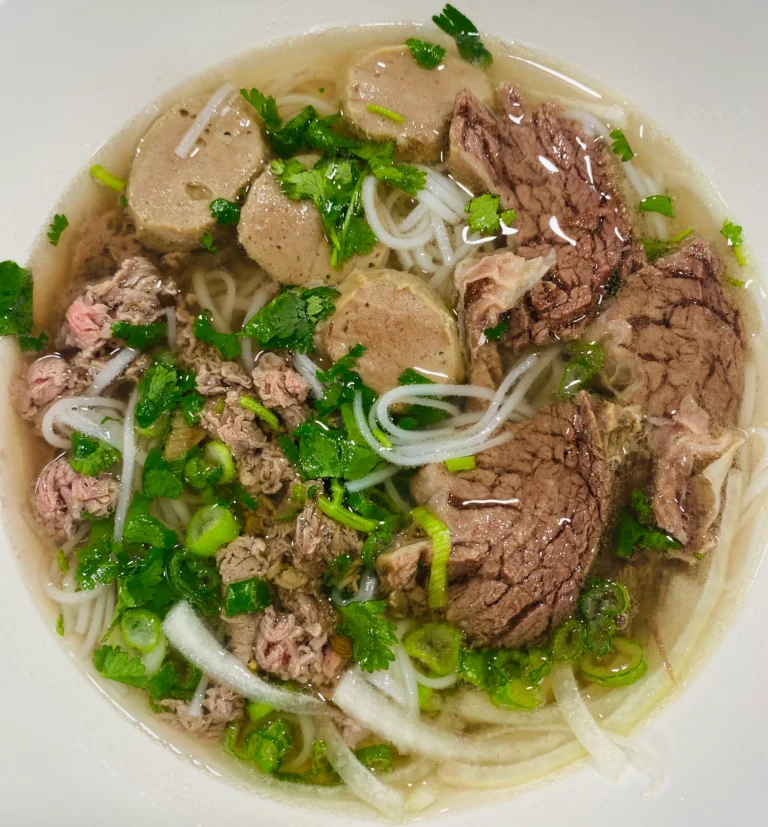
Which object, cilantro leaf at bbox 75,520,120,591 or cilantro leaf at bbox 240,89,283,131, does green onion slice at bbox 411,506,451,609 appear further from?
cilantro leaf at bbox 240,89,283,131

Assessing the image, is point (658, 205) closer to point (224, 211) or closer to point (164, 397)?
point (224, 211)

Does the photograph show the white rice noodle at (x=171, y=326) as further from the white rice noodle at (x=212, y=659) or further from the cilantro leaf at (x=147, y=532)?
the white rice noodle at (x=212, y=659)

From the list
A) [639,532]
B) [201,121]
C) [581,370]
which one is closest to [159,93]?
[201,121]

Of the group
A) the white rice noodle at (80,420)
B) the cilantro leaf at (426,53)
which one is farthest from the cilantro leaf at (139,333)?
the cilantro leaf at (426,53)

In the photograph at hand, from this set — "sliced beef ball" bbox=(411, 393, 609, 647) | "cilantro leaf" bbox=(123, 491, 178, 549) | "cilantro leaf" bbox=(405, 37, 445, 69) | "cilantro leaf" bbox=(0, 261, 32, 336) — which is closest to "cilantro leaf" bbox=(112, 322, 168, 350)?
"cilantro leaf" bbox=(0, 261, 32, 336)

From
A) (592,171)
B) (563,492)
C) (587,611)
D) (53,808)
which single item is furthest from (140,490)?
(592,171)

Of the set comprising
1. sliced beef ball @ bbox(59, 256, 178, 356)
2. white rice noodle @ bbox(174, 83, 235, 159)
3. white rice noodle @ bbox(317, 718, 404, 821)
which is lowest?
white rice noodle @ bbox(317, 718, 404, 821)
